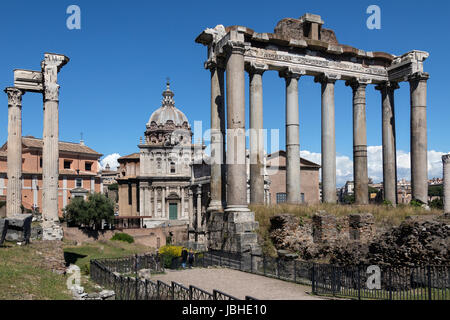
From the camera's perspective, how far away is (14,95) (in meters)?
23.4

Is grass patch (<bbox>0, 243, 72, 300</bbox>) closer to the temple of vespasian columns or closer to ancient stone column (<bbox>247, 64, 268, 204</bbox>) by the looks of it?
the temple of vespasian columns

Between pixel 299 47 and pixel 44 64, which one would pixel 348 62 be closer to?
pixel 299 47

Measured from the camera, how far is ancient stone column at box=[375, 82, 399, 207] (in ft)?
81.6

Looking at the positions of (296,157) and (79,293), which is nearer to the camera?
(79,293)

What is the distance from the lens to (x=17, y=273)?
13023mm

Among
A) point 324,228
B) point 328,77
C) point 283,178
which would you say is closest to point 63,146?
point 283,178

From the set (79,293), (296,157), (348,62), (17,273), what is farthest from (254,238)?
(348,62)

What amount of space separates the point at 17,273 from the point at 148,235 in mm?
33998

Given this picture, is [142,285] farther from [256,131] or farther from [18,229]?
[256,131]

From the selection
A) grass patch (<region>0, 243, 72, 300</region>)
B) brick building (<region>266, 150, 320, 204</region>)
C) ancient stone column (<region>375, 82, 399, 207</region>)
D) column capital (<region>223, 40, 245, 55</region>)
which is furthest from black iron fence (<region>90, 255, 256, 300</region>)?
brick building (<region>266, 150, 320, 204</region>)

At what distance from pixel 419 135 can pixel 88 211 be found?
3214 centimetres

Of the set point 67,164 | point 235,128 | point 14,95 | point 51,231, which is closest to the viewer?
point 235,128

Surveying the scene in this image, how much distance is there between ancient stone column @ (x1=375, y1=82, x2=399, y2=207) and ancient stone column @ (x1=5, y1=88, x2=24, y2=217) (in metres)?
19.8

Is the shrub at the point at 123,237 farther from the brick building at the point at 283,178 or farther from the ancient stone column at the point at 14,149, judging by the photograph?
the ancient stone column at the point at 14,149
